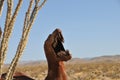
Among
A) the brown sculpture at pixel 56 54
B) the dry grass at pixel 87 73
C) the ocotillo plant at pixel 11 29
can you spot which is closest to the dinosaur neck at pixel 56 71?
the brown sculpture at pixel 56 54

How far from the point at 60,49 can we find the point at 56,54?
124mm

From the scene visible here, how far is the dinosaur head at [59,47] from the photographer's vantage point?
7.04 metres

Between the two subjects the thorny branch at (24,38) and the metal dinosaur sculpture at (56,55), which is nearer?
the thorny branch at (24,38)

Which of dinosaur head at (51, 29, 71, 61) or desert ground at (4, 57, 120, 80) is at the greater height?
desert ground at (4, 57, 120, 80)

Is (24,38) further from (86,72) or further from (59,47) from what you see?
(86,72)

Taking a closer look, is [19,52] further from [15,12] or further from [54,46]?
[54,46]

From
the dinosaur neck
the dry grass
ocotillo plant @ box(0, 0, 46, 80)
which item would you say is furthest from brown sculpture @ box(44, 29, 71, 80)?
the dry grass

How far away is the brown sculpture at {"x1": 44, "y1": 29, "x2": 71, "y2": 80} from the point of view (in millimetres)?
7104

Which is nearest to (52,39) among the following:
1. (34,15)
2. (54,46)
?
(54,46)

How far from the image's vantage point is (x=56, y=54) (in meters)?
7.29

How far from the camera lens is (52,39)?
7.17 m

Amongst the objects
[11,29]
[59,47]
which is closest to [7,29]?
[11,29]

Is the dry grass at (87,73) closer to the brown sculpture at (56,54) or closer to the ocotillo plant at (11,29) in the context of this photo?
the brown sculpture at (56,54)

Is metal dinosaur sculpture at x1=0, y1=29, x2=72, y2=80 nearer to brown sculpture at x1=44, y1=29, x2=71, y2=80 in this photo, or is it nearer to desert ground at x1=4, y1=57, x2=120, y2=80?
brown sculpture at x1=44, y1=29, x2=71, y2=80
